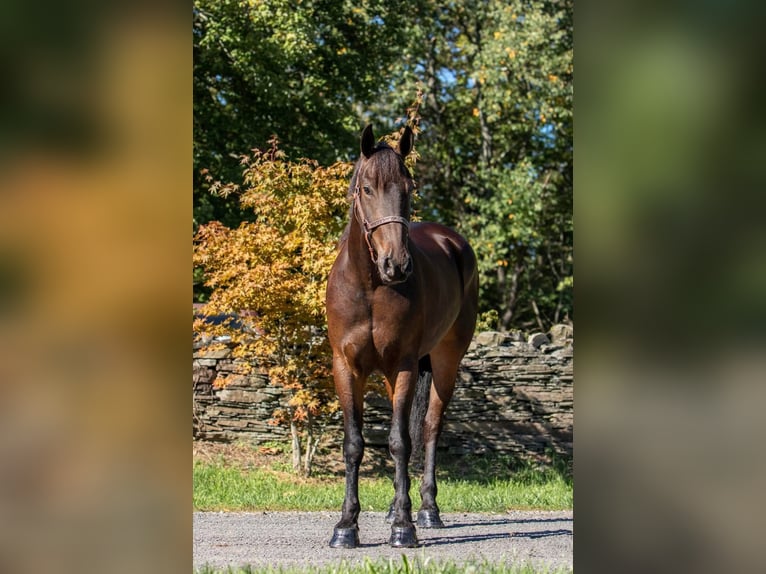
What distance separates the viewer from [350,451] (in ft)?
20.0

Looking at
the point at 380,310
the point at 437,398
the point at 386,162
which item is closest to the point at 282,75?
the point at 437,398

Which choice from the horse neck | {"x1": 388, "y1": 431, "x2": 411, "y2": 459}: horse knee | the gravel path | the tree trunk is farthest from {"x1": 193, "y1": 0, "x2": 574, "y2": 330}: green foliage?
{"x1": 388, "y1": 431, "x2": 411, "y2": 459}: horse knee

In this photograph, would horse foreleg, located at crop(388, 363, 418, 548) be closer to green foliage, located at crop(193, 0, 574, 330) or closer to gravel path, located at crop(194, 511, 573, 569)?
gravel path, located at crop(194, 511, 573, 569)

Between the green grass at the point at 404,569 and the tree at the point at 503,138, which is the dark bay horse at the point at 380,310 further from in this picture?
the tree at the point at 503,138

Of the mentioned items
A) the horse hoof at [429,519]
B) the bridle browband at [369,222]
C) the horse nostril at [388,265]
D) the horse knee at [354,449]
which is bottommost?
the horse hoof at [429,519]

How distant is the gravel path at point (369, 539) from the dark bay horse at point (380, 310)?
27 cm

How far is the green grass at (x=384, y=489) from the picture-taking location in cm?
827

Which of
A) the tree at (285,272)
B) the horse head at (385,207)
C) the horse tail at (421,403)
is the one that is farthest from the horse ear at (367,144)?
the tree at (285,272)

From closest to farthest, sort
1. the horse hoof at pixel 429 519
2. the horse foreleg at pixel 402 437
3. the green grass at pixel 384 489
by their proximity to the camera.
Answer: the horse foreleg at pixel 402 437
the horse hoof at pixel 429 519
the green grass at pixel 384 489

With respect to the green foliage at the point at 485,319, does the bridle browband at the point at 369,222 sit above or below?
above

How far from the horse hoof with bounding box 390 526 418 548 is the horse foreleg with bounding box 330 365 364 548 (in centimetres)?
25

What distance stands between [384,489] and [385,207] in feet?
16.3
